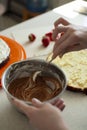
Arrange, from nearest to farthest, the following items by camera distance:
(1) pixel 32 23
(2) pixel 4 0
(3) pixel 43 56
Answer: (3) pixel 43 56 < (1) pixel 32 23 < (2) pixel 4 0

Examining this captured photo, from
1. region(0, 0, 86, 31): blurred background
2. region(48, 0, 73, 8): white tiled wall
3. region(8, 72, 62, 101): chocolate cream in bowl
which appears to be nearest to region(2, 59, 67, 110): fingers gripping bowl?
region(8, 72, 62, 101): chocolate cream in bowl

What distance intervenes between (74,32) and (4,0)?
1.30 metres

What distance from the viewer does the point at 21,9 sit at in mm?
2148

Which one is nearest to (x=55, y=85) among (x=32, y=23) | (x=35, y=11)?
(x=32, y=23)

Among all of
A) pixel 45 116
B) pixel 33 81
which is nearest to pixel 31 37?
pixel 33 81

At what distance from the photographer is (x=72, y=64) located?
2.76 ft

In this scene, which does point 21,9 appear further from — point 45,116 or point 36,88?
point 45,116

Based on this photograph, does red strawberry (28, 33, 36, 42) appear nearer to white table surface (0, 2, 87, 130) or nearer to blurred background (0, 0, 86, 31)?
white table surface (0, 2, 87, 130)

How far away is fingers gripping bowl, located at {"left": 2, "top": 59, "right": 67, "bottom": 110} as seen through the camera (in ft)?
2.22

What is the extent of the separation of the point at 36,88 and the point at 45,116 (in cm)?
16

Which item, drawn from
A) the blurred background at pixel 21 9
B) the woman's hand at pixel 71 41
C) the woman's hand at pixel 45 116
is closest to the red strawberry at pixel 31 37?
the woman's hand at pixel 71 41

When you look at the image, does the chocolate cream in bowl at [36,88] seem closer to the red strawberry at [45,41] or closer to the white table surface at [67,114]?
the white table surface at [67,114]

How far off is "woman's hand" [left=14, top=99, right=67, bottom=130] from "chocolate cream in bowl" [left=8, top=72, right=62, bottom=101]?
10 cm

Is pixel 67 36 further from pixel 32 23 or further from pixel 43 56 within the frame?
pixel 32 23
